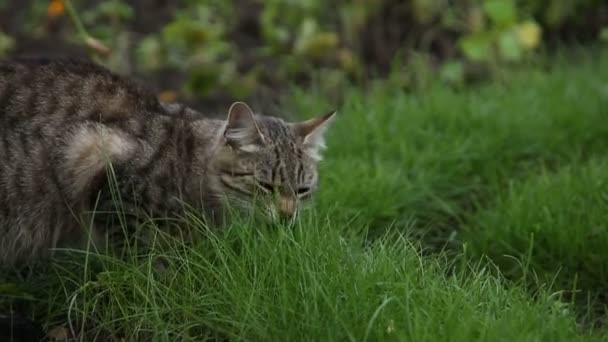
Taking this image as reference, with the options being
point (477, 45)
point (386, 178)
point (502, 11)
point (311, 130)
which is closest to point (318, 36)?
point (477, 45)

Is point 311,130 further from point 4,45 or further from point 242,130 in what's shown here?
point 4,45

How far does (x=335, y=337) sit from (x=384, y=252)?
17.2 inches

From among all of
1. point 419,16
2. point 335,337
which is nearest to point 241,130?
point 335,337

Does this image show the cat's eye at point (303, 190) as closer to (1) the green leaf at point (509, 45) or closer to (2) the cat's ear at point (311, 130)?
(2) the cat's ear at point (311, 130)

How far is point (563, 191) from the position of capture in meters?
3.88

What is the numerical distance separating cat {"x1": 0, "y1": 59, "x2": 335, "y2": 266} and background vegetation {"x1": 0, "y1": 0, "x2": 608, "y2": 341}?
0.10 metres

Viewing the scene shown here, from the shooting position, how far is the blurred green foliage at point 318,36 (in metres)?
5.43

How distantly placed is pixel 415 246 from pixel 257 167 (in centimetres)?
58

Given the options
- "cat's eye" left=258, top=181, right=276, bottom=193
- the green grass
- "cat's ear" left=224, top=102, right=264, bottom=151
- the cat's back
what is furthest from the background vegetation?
the cat's back

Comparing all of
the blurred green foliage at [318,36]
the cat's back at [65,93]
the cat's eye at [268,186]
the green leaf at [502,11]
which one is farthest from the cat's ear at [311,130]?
the green leaf at [502,11]

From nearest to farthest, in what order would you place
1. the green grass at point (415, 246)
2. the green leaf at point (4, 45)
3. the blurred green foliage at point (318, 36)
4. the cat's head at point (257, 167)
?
the green grass at point (415, 246), the cat's head at point (257, 167), the green leaf at point (4, 45), the blurred green foliage at point (318, 36)

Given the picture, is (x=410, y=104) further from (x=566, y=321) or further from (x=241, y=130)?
(x=566, y=321)

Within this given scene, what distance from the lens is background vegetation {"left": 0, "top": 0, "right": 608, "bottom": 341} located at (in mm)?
2791

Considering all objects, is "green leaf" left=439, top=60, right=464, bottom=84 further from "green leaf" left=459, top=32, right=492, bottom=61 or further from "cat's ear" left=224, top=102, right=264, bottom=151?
"cat's ear" left=224, top=102, right=264, bottom=151
